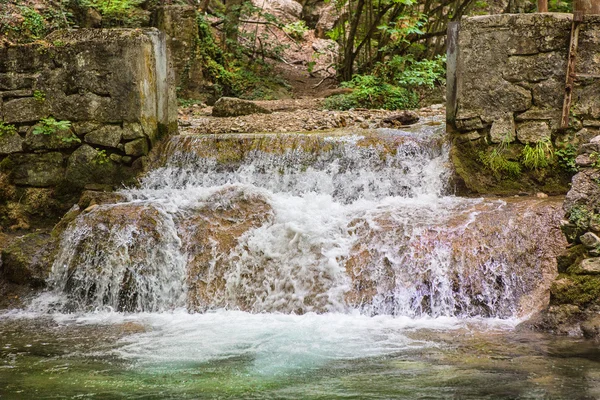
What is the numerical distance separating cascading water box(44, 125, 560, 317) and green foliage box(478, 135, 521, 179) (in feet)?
1.70

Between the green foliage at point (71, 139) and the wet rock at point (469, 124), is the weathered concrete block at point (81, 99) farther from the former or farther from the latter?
the wet rock at point (469, 124)

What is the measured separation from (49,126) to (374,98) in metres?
6.10

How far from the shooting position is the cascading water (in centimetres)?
540

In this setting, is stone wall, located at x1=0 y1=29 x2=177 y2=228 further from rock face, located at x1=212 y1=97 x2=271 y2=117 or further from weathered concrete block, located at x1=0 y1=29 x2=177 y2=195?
rock face, located at x1=212 y1=97 x2=271 y2=117

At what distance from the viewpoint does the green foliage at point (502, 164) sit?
22.8 feet

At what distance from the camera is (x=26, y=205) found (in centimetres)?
755

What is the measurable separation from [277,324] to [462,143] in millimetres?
3337

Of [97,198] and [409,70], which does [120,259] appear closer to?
[97,198]

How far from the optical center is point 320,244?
19.5 feet

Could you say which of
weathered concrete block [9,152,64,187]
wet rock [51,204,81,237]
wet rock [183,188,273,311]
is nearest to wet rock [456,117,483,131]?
wet rock [183,188,273,311]

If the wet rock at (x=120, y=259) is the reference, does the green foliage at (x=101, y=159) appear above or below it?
above

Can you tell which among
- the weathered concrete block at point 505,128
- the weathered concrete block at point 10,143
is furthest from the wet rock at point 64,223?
the weathered concrete block at point 505,128

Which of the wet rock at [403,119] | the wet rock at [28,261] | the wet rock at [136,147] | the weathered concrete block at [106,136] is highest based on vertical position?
the wet rock at [403,119]

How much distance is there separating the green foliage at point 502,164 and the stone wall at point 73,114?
13.0 ft
